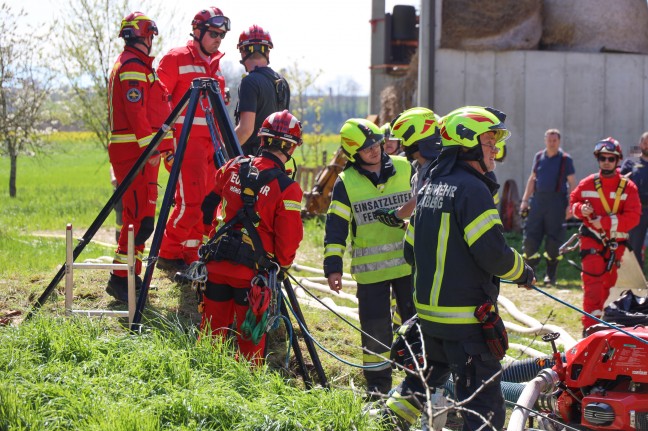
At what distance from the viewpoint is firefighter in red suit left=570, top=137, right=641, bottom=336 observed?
348 inches

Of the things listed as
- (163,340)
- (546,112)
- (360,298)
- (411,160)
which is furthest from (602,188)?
(546,112)

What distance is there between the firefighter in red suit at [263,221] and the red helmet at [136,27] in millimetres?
1923

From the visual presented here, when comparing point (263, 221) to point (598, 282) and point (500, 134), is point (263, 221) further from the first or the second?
point (598, 282)

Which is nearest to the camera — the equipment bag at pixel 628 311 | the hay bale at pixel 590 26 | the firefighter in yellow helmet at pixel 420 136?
the equipment bag at pixel 628 311

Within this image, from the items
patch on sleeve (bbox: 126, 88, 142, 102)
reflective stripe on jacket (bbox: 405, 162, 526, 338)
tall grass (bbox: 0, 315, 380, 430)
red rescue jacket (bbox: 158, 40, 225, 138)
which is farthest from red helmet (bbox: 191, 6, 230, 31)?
reflective stripe on jacket (bbox: 405, 162, 526, 338)

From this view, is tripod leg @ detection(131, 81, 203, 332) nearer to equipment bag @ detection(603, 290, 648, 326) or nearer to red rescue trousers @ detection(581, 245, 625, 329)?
equipment bag @ detection(603, 290, 648, 326)

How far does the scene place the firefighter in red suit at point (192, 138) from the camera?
769 centimetres

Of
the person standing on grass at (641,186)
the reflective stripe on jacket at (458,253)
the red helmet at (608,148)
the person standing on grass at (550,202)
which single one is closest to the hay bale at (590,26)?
the person standing on grass at (550,202)

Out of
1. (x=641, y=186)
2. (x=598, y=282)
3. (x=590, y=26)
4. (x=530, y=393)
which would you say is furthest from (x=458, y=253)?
(x=590, y=26)

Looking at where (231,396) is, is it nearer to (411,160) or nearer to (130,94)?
(411,160)

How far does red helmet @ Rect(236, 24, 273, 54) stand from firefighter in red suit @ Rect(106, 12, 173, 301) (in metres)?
0.77

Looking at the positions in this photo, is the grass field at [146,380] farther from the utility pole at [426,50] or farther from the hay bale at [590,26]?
the hay bale at [590,26]

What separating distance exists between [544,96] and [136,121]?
10.3m

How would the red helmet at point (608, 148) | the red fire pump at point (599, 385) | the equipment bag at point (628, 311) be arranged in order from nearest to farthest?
1. the red fire pump at point (599, 385)
2. the equipment bag at point (628, 311)
3. the red helmet at point (608, 148)
